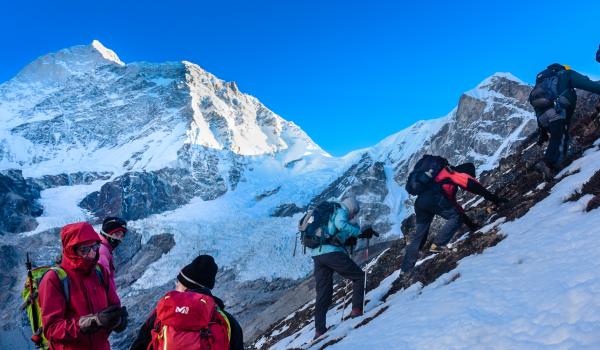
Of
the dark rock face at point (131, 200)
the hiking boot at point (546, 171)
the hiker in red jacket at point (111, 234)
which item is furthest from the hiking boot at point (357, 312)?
the dark rock face at point (131, 200)

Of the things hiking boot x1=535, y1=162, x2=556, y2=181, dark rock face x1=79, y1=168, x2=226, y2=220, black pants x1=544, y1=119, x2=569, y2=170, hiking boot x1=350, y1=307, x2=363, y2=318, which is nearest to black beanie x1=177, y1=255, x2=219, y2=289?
hiking boot x1=350, y1=307, x2=363, y2=318

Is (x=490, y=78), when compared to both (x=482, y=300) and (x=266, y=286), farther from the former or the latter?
(x=482, y=300)

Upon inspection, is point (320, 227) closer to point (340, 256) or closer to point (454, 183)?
point (340, 256)

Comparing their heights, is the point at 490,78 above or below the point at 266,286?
above

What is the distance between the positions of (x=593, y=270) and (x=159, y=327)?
482 cm

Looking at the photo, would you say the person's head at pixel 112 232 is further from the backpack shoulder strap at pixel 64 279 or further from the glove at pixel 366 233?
the glove at pixel 366 233

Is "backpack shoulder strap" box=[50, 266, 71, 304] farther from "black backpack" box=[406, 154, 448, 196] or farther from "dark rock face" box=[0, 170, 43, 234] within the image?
"dark rock face" box=[0, 170, 43, 234]

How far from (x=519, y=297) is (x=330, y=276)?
17.8ft

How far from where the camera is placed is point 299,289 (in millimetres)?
44781

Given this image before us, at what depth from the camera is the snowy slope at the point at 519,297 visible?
4.62 metres

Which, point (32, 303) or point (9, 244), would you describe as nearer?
point (32, 303)

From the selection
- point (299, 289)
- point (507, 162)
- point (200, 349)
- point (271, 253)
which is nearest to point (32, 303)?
point (200, 349)

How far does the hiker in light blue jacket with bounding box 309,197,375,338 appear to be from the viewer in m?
9.71

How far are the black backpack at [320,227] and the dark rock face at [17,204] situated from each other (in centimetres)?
18127
